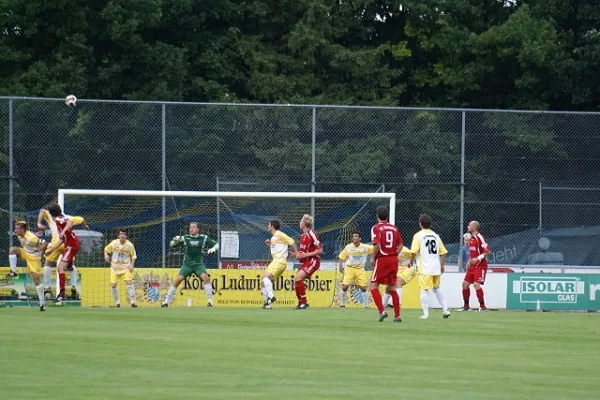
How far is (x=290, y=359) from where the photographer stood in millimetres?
14891

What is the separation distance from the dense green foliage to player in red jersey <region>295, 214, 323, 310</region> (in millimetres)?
15726

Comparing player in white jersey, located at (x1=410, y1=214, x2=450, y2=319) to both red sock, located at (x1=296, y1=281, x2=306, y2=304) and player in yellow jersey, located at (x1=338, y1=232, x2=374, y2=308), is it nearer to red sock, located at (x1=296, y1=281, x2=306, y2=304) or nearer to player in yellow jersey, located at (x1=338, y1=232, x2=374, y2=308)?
red sock, located at (x1=296, y1=281, x2=306, y2=304)

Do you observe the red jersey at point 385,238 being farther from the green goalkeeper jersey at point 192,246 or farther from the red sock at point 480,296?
the red sock at point 480,296

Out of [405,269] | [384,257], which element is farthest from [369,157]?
[384,257]

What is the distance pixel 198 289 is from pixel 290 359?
18.0 metres

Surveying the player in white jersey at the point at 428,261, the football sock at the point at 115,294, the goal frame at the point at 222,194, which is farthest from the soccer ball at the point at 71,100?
the player in white jersey at the point at 428,261

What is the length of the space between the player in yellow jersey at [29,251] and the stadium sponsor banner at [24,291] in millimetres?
459

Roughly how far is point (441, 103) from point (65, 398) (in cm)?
3984

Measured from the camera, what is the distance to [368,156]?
33562 millimetres

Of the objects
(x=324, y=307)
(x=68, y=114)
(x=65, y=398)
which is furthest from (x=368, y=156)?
(x=65, y=398)

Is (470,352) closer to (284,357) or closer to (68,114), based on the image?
(284,357)

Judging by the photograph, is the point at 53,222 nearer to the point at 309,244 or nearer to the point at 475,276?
the point at 309,244

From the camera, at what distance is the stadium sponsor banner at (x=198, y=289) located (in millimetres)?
32219

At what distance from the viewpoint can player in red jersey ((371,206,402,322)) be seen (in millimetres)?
23078
